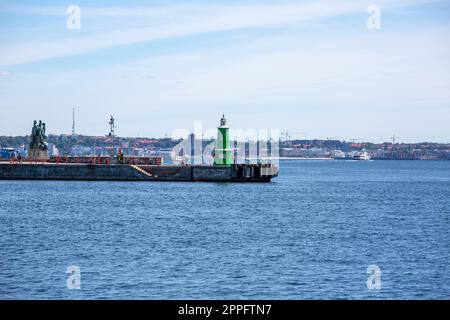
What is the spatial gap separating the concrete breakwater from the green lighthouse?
127 cm

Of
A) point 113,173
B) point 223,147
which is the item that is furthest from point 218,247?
point 113,173

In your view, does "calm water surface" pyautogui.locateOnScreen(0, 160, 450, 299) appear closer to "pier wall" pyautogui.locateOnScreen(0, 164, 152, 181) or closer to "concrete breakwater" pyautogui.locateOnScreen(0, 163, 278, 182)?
"concrete breakwater" pyautogui.locateOnScreen(0, 163, 278, 182)

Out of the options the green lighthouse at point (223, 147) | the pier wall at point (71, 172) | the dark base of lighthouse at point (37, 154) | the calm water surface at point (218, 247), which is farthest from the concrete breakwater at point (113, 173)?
the calm water surface at point (218, 247)

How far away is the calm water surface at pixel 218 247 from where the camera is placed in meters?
35.2

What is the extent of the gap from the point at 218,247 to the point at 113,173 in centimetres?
7050

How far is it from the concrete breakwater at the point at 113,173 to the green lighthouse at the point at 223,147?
50.1 inches

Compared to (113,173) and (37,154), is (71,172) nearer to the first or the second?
(113,173)

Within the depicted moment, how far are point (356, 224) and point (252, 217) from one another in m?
8.43

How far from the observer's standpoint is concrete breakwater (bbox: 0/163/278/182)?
380 feet

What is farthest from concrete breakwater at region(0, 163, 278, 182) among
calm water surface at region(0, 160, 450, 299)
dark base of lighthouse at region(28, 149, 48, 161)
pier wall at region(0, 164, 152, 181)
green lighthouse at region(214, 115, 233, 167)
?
calm water surface at region(0, 160, 450, 299)

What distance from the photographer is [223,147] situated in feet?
372
